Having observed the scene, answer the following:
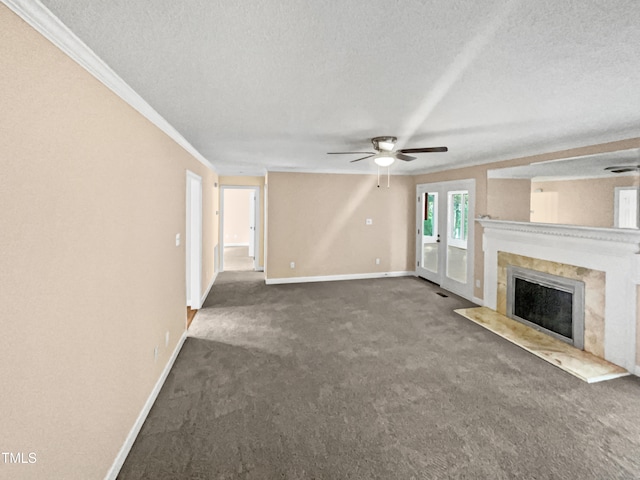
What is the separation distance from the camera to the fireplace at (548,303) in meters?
3.49

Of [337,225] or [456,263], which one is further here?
[337,225]

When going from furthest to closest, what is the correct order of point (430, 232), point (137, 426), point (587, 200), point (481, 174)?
point (430, 232) → point (481, 174) → point (587, 200) → point (137, 426)

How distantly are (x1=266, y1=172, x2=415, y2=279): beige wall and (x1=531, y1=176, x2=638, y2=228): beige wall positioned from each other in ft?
10.4

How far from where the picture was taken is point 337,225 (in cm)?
659

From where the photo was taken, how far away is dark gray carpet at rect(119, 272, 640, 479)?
Answer: 1873mm

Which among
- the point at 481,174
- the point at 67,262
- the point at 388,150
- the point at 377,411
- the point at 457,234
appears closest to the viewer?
the point at 67,262

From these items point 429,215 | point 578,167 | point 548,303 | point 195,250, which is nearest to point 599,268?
point 548,303

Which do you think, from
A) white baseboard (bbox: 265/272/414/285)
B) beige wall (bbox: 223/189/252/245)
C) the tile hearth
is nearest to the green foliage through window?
white baseboard (bbox: 265/272/414/285)

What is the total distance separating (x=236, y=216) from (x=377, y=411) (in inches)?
382

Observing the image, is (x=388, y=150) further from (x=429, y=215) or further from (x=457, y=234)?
(x=429, y=215)

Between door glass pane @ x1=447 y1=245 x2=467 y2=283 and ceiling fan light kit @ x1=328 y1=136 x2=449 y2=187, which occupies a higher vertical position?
ceiling fan light kit @ x1=328 y1=136 x2=449 y2=187

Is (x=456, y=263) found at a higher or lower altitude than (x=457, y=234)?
lower

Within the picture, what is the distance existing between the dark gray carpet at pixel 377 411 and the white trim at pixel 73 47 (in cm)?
223

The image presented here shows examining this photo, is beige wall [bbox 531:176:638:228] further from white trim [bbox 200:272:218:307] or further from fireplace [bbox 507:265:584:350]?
white trim [bbox 200:272:218:307]
